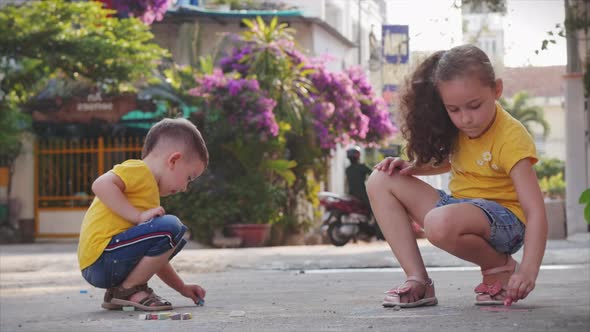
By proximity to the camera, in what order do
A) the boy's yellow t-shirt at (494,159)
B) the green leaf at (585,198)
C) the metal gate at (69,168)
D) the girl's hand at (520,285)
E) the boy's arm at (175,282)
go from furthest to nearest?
the metal gate at (69,168) < the boy's arm at (175,282) < the boy's yellow t-shirt at (494,159) < the girl's hand at (520,285) < the green leaf at (585,198)

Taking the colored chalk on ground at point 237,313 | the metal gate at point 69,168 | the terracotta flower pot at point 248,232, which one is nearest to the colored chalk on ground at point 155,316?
the colored chalk on ground at point 237,313

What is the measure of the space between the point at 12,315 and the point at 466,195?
2069 mm

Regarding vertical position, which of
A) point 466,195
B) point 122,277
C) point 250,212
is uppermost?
point 466,195

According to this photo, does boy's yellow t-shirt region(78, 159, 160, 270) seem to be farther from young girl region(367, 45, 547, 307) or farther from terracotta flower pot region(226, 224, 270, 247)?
terracotta flower pot region(226, 224, 270, 247)

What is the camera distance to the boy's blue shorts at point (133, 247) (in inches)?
177

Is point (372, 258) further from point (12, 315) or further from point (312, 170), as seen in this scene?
point (312, 170)

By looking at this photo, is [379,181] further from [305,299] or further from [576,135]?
[576,135]

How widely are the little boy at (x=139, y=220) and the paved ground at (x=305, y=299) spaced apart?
0.16 m

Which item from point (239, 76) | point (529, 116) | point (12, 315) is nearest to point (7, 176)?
point (239, 76)

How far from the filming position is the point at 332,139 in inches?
748

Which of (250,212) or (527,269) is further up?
(527,269)

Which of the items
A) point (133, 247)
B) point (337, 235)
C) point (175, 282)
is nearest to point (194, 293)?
point (175, 282)

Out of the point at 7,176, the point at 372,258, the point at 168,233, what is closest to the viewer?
the point at 168,233

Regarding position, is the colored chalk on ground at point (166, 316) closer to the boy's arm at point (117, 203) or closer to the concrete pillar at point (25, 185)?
the boy's arm at point (117, 203)
